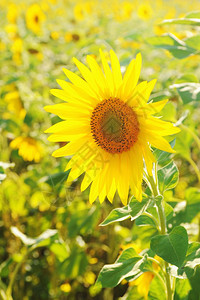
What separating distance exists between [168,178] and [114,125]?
20cm

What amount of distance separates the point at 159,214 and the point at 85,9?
5125mm

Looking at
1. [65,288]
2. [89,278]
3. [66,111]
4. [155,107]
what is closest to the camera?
[155,107]

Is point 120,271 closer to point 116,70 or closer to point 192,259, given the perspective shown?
point 192,259

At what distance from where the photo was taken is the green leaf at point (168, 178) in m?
0.99

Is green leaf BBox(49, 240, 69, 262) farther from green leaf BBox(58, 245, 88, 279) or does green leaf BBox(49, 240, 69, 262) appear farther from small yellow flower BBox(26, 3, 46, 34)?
small yellow flower BBox(26, 3, 46, 34)

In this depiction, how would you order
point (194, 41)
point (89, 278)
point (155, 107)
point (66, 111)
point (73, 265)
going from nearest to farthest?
point (155, 107)
point (66, 111)
point (194, 41)
point (73, 265)
point (89, 278)

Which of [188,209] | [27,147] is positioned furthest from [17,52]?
[188,209]

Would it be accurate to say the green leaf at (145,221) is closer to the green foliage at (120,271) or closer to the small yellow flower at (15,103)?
the green foliage at (120,271)

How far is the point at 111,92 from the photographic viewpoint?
3.03 ft

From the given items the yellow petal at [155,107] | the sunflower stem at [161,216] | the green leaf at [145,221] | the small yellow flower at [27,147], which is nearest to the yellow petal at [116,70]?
the yellow petal at [155,107]

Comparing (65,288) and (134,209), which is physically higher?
(134,209)

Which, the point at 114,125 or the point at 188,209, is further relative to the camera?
the point at 188,209

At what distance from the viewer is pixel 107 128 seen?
1.00m

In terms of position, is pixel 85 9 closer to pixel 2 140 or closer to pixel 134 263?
pixel 2 140
